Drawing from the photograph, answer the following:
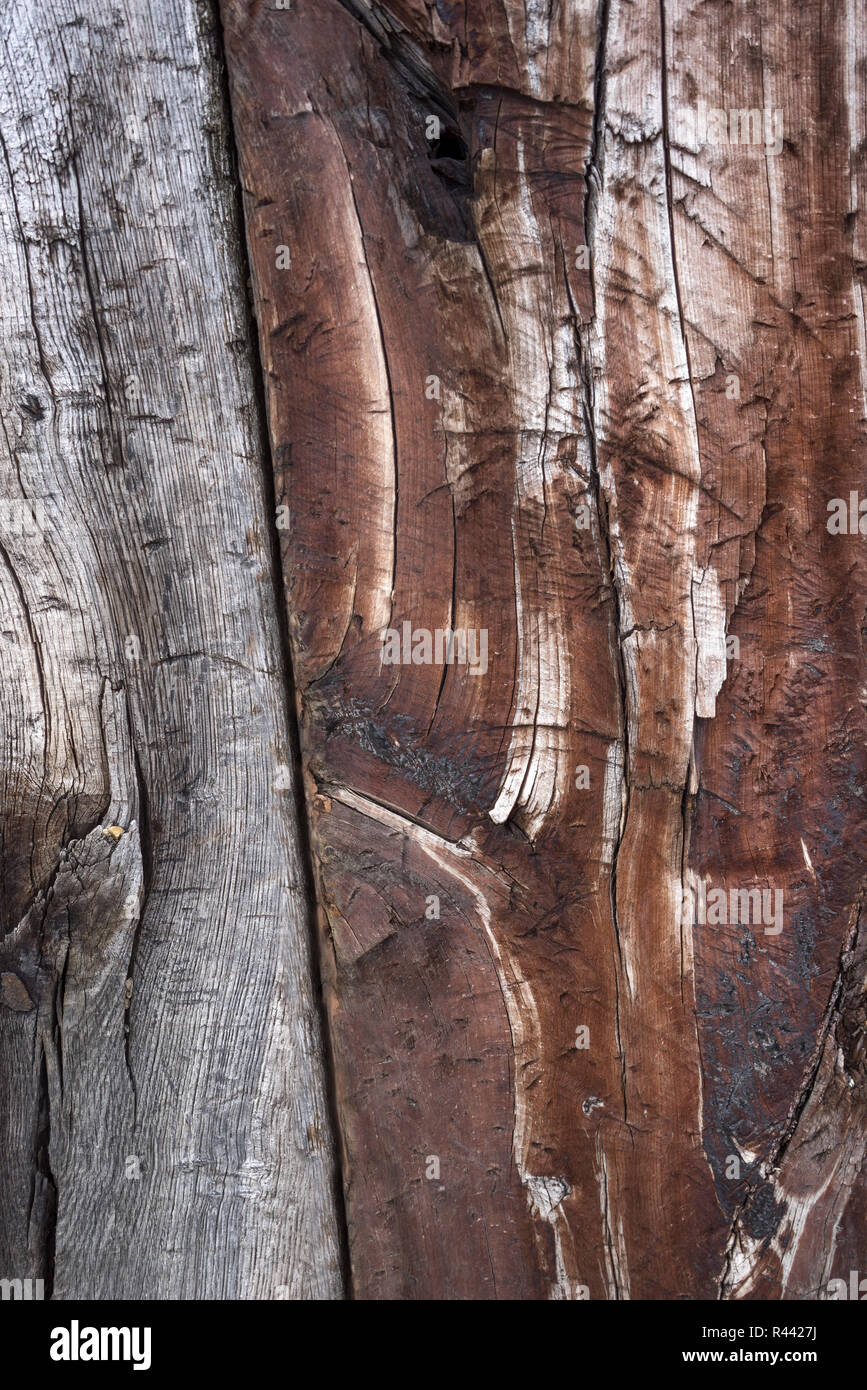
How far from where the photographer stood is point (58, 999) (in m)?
1.52

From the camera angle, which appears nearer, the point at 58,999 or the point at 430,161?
the point at 430,161

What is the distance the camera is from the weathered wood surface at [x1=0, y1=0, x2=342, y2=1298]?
1.42m

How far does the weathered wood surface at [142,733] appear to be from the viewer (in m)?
1.42

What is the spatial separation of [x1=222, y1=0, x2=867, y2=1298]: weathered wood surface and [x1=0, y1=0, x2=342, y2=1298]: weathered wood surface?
96 mm

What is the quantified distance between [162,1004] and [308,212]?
1427mm

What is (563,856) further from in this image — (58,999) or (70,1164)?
(70,1164)

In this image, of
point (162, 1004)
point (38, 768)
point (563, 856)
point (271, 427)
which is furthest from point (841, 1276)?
point (271, 427)

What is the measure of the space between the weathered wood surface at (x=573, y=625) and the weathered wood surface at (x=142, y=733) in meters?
0.10

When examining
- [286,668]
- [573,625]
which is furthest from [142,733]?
[573,625]

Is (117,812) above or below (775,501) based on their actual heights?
below

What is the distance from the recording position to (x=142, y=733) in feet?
4.94

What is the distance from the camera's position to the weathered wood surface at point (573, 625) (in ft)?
4.37

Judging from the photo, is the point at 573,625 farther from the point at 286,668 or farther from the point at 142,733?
the point at 142,733

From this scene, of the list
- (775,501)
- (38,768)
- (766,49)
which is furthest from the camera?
(38,768)
